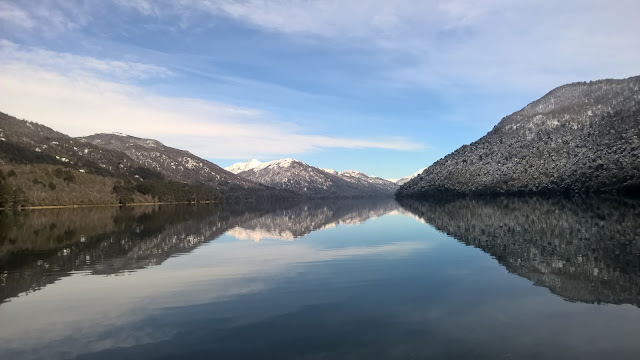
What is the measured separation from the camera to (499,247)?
52875 mm

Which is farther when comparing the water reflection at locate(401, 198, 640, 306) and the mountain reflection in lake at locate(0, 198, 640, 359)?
the water reflection at locate(401, 198, 640, 306)

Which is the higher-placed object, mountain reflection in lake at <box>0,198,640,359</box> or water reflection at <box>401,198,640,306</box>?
water reflection at <box>401,198,640,306</box>

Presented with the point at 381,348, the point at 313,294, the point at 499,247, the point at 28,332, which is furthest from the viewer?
the point at 499,247

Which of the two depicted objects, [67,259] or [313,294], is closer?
[313,294]

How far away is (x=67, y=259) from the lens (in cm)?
4647

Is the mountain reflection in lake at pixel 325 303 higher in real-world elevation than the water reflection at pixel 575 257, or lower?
lower

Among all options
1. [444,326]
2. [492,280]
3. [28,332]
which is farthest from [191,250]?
[444,326]

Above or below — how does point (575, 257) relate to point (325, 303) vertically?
above

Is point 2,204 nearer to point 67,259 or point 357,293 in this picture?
point 67,259

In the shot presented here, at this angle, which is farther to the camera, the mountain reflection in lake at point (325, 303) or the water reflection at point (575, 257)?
the water reflection at point (575, 257)

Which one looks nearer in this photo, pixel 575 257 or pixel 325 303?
pixel 325 303

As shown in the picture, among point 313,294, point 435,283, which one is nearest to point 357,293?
point 313,294

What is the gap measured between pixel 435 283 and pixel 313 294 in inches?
400

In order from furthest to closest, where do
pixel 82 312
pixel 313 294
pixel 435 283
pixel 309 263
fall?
pixel 309 263, pixel 435 283, pixel 313 294, pixel 82 312
